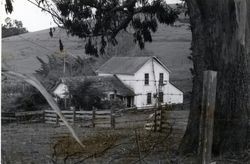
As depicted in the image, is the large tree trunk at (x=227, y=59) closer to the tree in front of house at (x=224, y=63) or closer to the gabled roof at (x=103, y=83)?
the tree in front of house at (x=224, y=63)

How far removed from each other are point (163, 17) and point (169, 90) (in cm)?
4533

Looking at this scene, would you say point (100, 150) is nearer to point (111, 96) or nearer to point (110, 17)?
point (110, 17)

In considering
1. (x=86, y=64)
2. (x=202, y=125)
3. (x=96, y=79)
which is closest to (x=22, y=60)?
(x=86, y=64)

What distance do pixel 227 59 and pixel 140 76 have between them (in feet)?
163

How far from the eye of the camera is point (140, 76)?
5888cm

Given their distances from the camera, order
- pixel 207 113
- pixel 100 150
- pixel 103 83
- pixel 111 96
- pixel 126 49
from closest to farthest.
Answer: pixel 207 113 → pixel 100 150 → pixel 111 96 → pixel 103 83 → pixel 126 49

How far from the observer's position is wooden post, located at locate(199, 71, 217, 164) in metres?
4.00

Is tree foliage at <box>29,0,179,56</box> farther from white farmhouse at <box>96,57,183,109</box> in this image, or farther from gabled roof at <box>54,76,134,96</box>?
white farmhouse at <box>96,57,183,109</box>

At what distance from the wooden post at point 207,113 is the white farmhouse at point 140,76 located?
47.8 meters

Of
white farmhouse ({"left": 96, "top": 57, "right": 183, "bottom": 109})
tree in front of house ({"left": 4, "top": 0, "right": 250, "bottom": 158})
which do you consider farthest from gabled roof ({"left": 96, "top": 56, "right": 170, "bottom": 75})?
tree in front of house ({"left": 4, "top": 0, "right": 250, "bottom": 158})

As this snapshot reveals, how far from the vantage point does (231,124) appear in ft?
30.5

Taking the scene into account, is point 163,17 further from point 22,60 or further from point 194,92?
point 22,60

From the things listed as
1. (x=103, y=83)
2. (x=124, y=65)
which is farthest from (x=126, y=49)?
(x=103, y=83)

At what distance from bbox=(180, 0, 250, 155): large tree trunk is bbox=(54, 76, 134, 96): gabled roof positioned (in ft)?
111
